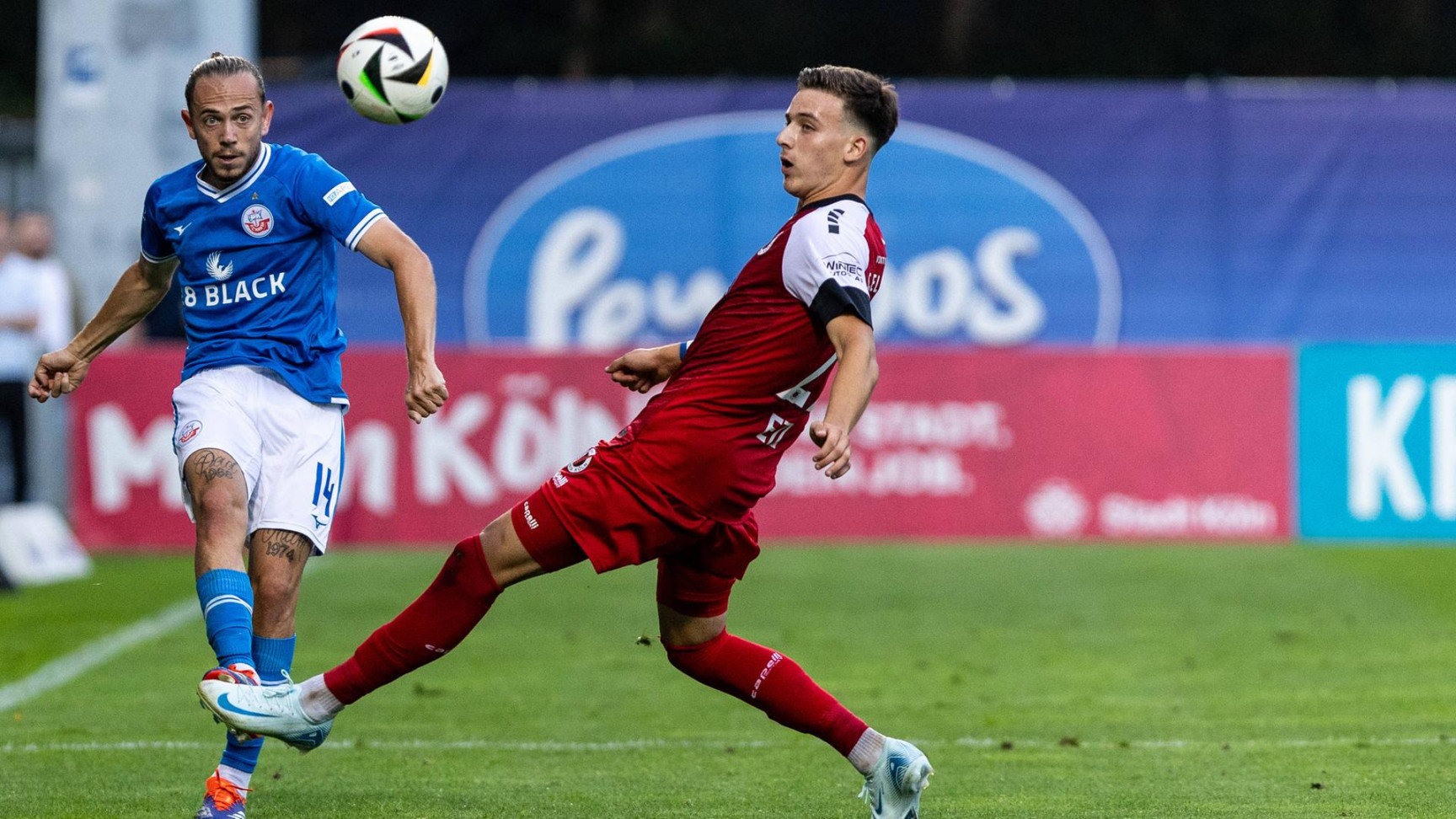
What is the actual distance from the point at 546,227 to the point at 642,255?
819mm

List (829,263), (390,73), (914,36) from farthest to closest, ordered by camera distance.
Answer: (914,36), (390,73), (829,263)

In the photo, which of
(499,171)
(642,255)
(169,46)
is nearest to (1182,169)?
(642,255)

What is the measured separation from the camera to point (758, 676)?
5.33m

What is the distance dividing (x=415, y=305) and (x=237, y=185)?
2.29 ft

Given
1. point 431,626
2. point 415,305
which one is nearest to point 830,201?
point 415,305

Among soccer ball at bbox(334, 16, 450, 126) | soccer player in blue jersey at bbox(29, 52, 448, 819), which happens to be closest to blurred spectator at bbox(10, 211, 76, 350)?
soccer ball at bbox(334, 16, 450, 126)

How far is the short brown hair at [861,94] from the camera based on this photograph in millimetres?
5176

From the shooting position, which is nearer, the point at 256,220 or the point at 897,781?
the point at 897,781

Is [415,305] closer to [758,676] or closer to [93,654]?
[758,676]

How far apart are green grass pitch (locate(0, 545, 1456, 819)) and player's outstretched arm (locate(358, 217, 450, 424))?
1.29m

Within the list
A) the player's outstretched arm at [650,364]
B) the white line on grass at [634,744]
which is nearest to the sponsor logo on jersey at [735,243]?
the white line on grass at [634,744]

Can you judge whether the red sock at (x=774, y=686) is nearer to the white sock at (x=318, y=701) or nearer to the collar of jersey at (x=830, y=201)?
the white sock at (x=318, y=701)

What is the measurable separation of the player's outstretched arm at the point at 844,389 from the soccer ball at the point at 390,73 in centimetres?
177

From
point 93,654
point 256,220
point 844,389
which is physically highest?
point 256,220
